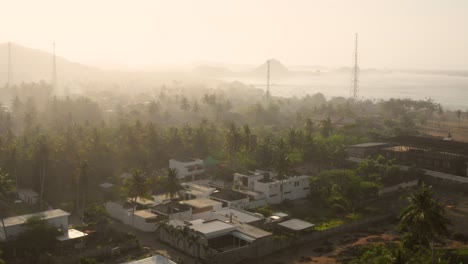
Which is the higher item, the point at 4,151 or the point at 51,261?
the point at 4,151

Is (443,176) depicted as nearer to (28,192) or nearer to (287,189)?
(287,189)

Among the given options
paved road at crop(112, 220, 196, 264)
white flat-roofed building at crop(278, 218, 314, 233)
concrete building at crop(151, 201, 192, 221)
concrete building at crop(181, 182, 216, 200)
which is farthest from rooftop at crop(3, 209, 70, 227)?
white flat-roofed building at crop(278, 218, 314, 233)

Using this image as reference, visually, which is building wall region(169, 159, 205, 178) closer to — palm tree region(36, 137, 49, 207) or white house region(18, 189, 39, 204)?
palm tree region(36, 137, 49, 207)

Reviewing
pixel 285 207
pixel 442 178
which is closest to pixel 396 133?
pixel 442 178

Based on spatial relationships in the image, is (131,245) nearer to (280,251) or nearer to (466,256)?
(280,251)

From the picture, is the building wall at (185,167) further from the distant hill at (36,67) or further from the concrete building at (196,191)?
the distant hill at (36,67)

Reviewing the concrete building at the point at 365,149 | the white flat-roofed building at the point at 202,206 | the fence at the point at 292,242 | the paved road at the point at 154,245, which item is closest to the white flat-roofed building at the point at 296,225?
the fence at the point at 292,242
